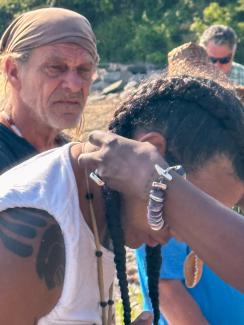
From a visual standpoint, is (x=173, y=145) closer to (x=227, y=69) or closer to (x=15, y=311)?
(x=15, y=311)

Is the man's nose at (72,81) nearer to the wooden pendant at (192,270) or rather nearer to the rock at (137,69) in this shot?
the wooden pendant at (192,270)

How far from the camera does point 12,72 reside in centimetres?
390

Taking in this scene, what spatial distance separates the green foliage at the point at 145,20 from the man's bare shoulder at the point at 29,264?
17.4 meters

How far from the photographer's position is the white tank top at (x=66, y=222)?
2.07m

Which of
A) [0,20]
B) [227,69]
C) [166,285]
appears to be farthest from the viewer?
[0,20]

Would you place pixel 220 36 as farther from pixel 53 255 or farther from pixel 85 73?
pixel 53 255

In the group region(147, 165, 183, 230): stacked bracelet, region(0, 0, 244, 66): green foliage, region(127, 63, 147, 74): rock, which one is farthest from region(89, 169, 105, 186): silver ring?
region(127, 63, 147, 74): rock

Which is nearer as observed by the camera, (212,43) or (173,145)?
(173,145)

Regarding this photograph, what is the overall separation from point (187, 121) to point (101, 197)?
0.29 m

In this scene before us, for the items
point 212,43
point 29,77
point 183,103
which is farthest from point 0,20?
point 183,103

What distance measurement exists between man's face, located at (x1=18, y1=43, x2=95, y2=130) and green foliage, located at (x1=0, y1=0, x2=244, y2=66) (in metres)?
15.6

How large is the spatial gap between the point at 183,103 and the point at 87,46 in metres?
1.59

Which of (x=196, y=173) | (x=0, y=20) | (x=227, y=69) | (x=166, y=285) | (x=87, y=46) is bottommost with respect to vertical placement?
(x=0, y=20)

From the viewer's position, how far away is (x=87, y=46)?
3803 mm
